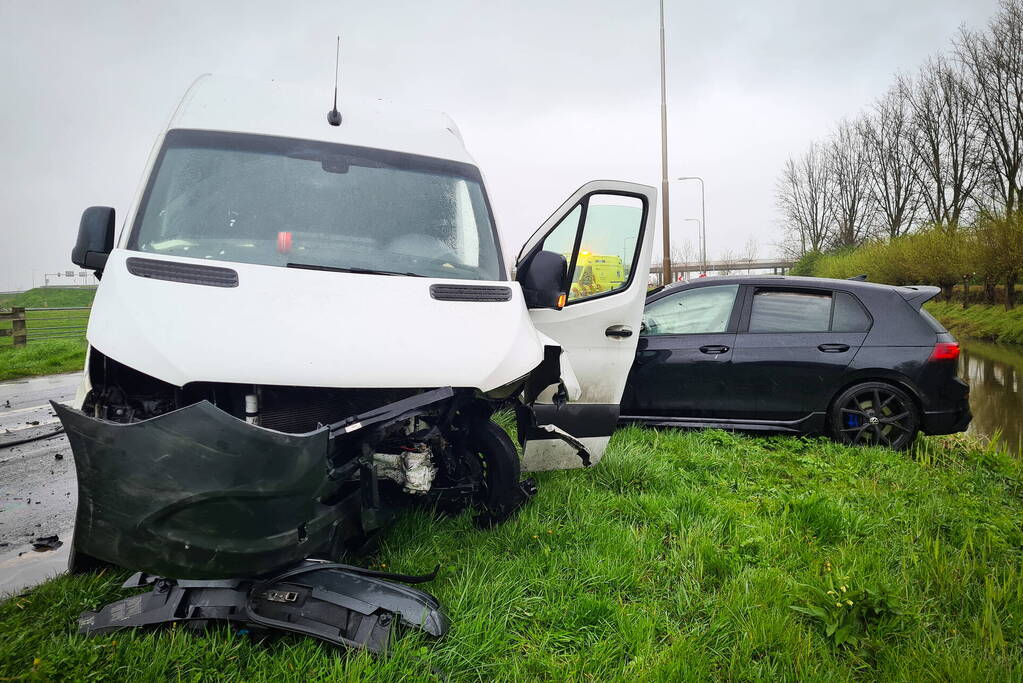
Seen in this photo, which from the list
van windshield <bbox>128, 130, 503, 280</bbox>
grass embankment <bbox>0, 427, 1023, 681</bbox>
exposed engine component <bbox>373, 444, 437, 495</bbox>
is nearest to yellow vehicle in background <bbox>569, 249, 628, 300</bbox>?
van windshield <bbox>128, 130, 503, 280</bbox>

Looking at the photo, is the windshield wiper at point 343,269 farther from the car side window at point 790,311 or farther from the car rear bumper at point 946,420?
the car rear bumper at point 946,420

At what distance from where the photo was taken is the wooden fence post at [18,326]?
14.2m

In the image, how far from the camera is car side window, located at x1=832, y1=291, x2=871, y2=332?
5612 mm

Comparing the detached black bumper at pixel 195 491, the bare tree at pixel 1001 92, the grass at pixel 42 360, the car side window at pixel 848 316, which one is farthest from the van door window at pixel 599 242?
the bare tree at pixel 1001 92

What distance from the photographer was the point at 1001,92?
27266 millimetres

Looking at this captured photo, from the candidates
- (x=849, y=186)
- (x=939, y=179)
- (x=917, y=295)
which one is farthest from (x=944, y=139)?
(x=917, y=295)

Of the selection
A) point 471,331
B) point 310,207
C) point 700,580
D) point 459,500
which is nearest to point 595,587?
point 700,580

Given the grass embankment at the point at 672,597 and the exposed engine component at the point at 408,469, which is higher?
the exposed engine component at the point at 408,469

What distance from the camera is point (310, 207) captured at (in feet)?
10.6

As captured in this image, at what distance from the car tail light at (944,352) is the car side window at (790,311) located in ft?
2.71

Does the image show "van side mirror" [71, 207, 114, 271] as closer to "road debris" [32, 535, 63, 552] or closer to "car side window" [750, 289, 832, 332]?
"road debris" [32, 535, 63, 552]

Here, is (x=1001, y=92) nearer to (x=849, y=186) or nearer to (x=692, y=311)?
(x=849, y=186)

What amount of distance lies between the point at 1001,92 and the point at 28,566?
116 feet

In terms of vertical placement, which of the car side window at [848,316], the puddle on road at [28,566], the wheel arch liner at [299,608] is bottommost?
the puddle on road at [28,566]
